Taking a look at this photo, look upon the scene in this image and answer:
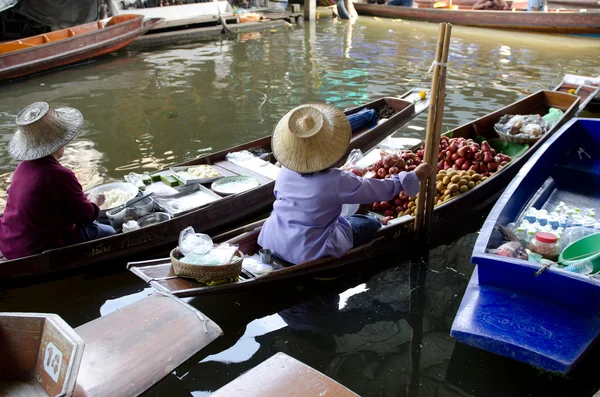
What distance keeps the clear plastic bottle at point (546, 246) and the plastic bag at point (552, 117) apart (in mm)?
2951

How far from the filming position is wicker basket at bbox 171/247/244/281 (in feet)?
11.2

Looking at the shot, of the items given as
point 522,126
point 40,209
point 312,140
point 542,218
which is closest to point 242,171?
point 312,140

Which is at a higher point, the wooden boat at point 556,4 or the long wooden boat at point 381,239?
the wooden boat at point 556,4

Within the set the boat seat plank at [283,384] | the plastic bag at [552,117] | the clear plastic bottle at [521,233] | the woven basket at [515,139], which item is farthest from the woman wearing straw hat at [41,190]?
the plastic bag at [552,117]

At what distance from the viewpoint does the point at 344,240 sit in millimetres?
3980

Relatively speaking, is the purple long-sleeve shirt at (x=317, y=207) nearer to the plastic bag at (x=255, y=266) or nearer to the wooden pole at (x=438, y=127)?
the plastic bag at (x=255, y=266)

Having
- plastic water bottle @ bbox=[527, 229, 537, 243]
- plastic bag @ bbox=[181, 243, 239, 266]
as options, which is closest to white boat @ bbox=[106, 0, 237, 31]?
plastic bag @ bbox=[181, 243, 239, 266]

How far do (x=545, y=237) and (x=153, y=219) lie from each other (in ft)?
10.4

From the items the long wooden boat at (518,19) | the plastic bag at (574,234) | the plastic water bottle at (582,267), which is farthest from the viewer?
the long wooden boat at (518,19)

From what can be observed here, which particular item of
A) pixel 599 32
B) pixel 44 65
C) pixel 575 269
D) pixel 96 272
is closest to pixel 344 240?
pixel 575 269

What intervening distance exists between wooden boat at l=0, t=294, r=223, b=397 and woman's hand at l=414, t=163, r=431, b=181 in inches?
79.4

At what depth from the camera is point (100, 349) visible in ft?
8.82

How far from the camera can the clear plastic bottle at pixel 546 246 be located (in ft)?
12.5

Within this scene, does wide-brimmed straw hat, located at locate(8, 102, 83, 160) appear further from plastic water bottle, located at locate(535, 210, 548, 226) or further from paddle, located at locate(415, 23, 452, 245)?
plastic water bottle, located at locate(535, 210, 548, 226)
